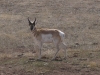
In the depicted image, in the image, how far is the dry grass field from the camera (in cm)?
Answer: 1168

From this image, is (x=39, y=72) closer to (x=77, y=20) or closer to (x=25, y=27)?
(x=25, y=27)

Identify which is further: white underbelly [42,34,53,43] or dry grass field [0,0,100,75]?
white underbelly [42,34,53,43]

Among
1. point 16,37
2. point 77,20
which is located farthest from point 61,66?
point 77,20

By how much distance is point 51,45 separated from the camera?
54.1ft

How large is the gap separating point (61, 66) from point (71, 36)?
7.32 m

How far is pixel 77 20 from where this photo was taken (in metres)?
24.3

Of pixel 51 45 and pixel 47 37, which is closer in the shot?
pixel 47 37

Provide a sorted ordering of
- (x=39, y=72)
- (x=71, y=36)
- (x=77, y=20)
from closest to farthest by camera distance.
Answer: (x=39, y=72) → (x=71, y=36) → (x=77, y=20)

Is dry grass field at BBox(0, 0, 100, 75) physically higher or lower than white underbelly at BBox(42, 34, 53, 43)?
lower

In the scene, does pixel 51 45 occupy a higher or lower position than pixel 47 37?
lower

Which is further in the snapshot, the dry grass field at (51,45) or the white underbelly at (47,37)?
the white underbelly at (47,37)

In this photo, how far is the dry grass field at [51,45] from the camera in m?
11.7

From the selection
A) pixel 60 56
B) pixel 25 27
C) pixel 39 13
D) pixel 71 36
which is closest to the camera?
pixel 60 56

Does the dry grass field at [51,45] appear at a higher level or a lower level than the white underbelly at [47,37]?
lower
